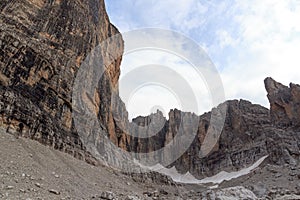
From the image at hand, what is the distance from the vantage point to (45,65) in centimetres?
3541

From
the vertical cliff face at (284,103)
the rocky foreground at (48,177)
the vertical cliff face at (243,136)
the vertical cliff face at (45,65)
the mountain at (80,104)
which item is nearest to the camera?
the rocky foreground at (48,177)

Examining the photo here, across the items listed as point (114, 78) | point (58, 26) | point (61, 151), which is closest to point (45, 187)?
point (61, 151)

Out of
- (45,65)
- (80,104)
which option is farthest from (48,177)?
(80,104)

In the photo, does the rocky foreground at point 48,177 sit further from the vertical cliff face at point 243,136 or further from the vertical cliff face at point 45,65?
the vertical cliff face at point 243,136

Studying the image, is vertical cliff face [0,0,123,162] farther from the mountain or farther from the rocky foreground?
the rocky foreground

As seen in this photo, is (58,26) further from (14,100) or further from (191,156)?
(191,156)

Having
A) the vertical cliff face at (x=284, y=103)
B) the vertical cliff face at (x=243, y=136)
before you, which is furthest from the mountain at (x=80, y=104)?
the vertical cliff face at (x=243, y=136)

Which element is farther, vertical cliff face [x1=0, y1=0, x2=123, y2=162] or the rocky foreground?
vertical cliff face [x1=0, y1=0, x2=123, y2=162]

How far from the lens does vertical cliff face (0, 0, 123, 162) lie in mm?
29094

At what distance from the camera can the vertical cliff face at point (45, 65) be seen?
95.5 ft

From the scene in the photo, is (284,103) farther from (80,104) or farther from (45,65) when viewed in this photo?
(45,65)

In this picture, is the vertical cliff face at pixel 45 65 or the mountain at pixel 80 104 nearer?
the mountain at pixel 80 104

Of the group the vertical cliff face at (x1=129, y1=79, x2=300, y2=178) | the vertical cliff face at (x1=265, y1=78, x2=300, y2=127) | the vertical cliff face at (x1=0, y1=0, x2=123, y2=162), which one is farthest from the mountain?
the vertical cliff face at (x1=129, y1=79, x2=300, y2=178)

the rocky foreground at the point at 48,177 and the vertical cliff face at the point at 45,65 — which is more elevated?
the vertical cliff face at the point at 45,65
